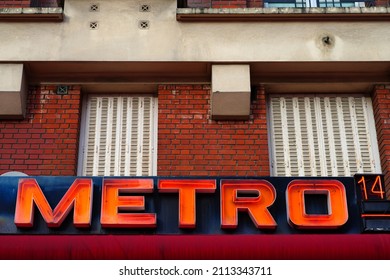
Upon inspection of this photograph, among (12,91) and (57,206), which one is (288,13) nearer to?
(12,91)

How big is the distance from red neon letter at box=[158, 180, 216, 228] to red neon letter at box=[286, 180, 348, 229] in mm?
1009

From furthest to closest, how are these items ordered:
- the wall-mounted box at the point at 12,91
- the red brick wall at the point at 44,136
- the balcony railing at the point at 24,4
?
1. the balcony railing at the point at 24,4
2. the wall-mounted box at the point at 12,91
3. the red brick wall at the point at 44,136

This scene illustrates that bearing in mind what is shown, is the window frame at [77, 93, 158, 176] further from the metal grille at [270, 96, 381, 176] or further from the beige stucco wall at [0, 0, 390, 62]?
Answer: the metal grille at [270, 96, 381, 176]

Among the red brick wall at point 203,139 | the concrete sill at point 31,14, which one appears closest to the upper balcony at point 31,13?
the concrete sill at point 31,14

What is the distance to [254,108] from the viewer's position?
10.0 metres

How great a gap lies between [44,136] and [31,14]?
189 centimetres

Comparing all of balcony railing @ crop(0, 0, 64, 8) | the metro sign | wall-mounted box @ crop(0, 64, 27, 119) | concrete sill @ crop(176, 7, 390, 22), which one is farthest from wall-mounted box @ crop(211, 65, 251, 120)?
wall-mounted box @ crop(0, 64, 27, 119)

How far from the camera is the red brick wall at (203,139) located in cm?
958

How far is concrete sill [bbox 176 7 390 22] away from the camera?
10.0m

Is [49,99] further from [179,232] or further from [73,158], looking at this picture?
[179,232]

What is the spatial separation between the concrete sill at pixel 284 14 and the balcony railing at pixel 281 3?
44 cm

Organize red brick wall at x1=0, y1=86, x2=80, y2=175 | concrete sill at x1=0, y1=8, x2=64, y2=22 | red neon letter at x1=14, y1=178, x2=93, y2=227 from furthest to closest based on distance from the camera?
concrete sill at x1=0, y1=8, x2=64, y2=22
red brick wall at x1=0, y1=86, x2=80, y2=175
red neon letter at x1=14, y1=178, x2=93, y2=227

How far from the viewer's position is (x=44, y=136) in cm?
978

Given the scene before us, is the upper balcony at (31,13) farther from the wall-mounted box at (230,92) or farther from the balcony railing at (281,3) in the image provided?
the wall-mounted box at (230,92)
